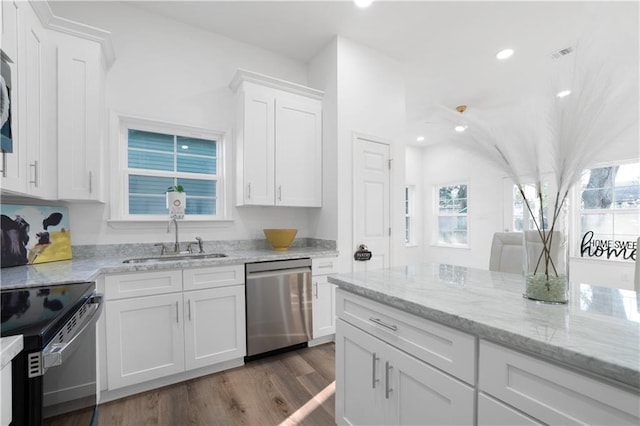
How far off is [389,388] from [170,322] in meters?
1.62

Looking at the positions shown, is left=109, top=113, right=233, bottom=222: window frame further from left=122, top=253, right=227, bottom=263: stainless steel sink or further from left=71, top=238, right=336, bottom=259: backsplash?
left=122, top=253, right=227, bottom=263: stainless steel sink

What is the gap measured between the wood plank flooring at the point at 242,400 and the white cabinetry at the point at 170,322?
0.43 feet

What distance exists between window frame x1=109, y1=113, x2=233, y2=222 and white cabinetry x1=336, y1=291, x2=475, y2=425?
6.24 feet

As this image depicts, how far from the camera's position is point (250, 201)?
271 centimetres

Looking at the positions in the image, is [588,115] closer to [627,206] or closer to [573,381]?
[573,381]

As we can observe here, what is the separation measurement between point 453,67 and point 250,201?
2.93 m

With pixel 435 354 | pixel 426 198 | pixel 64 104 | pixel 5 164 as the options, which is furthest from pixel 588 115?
pixel 426 198

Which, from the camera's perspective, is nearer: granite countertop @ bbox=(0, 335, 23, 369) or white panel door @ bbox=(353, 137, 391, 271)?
granite countertop @ bbox=(0, 335, 23, 369)

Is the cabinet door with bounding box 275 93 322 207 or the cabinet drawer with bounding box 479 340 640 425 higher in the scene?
the cabinet door with bounding box 275 93 322 207

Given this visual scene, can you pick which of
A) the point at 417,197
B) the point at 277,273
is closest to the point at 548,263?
the point at 277,273

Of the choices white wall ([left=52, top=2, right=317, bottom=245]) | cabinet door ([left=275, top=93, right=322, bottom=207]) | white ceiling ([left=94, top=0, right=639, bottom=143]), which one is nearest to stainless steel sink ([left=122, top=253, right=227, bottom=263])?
white wall ([left=52, top=2, right=317, bottom=245])

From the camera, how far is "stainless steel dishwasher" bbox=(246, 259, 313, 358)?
2316mm

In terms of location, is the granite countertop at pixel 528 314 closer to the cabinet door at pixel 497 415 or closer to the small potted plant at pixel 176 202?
the cabinet door at pixel 497 415

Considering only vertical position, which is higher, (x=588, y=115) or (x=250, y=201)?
(x=588, y=115)
